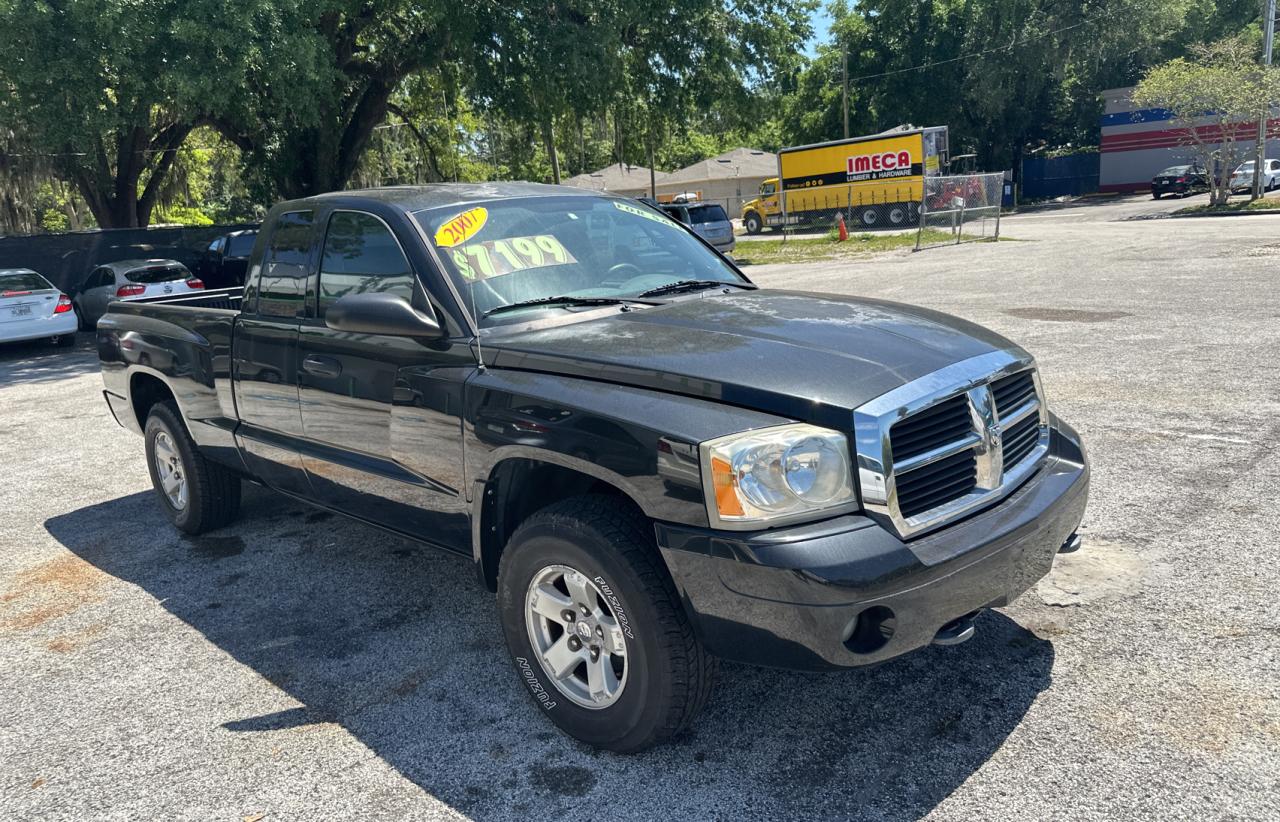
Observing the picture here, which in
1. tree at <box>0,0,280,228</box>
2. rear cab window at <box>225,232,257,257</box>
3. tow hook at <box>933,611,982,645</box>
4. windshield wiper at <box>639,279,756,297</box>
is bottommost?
tow hook at <box>933,611,982,645</box>

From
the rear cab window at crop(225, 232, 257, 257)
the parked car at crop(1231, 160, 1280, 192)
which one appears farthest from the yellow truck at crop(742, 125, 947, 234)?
the rear cab window at crop(225, 232, 257, 257)

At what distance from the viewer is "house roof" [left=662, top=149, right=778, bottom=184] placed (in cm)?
5109

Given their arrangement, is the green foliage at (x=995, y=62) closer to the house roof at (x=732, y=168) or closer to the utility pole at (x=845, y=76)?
the utility pole at (x=845, y=76)

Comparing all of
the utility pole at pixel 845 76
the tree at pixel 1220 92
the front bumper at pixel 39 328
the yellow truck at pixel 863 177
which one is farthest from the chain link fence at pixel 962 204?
the utility pole at pixel 845 76

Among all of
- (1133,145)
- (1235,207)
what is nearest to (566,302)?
(1235,207)

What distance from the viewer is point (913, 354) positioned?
308cm

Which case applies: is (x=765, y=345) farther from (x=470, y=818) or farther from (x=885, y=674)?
(x=470, y=818)

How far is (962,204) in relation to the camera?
24531 mm

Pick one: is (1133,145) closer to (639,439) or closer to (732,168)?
(732,168)

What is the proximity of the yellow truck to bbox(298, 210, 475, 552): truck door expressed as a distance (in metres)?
31.5

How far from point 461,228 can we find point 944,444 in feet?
7.07

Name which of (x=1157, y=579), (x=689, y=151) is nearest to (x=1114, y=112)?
(x=689, y=151)

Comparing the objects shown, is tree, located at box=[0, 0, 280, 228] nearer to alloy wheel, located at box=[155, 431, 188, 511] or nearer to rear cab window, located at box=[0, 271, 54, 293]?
rear cab window, located at box=[0, 271, 54, 293]

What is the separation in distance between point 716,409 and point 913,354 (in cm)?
75
